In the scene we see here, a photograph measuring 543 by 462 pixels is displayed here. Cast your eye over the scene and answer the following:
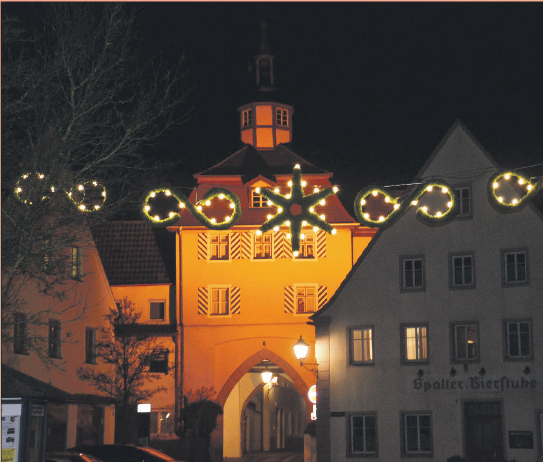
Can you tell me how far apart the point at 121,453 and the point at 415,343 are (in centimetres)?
1483

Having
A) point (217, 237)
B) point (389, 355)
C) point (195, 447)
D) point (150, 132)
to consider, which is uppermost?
point (217, 237)

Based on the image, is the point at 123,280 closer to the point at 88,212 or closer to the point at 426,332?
the point at 426,332

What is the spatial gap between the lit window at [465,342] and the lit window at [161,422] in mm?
20003

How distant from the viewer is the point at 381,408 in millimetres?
31750

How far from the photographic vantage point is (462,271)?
3188 cm

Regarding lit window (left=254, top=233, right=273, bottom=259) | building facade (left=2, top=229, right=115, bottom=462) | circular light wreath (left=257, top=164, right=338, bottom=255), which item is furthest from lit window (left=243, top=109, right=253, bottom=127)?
circular light wreath (left=257, top=164, right=338, bottom=255)

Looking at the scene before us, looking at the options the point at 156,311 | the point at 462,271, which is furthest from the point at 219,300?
the point at 462,271

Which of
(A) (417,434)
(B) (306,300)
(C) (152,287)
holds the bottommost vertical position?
(A) (417,434)

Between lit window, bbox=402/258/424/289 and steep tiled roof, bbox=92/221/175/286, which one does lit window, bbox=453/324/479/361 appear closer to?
lit window, bbox=402/258/424/289

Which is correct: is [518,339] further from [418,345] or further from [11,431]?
[11,431]

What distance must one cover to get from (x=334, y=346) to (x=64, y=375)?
30.9ft

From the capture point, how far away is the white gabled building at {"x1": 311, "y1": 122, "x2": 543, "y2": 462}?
3044 cm

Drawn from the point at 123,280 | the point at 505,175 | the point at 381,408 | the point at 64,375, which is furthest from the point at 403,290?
the point at 123,280

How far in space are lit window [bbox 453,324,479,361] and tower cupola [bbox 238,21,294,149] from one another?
24352 millimetres
